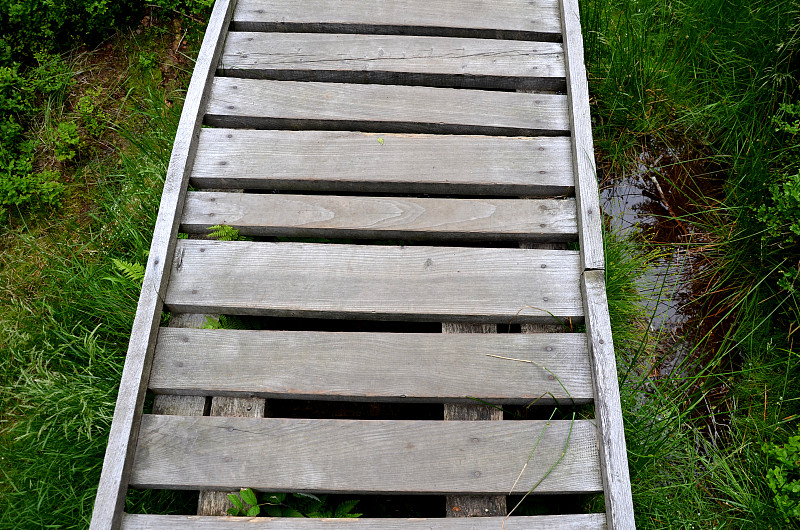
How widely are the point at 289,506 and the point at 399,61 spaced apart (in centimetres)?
249

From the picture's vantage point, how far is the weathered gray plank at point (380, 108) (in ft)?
9.83

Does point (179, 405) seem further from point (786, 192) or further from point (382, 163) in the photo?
point (786, 192)

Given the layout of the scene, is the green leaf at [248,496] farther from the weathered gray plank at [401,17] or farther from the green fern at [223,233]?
the weathered gray plank at [401,17]

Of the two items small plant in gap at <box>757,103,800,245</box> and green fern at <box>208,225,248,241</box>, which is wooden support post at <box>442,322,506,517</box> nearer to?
green fern at <box>208,225,248,241</box>

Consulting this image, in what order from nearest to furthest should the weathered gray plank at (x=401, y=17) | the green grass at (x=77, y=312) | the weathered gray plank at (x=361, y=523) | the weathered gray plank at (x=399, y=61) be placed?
the weathered gray plank at (x=361, y=523)
the green grass at (x=77, y=312)
the weathered gray plank at (x=399, y=61)
the weathered gray plank at (x=401, y=17)

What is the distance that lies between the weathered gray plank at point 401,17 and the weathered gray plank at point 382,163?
0.88 metres

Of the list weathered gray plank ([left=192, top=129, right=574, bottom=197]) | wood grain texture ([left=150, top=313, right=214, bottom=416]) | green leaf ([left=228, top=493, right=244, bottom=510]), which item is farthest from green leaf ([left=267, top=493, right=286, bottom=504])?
weathered gray plank ([left=192, top=129, right=574, bottom=197])

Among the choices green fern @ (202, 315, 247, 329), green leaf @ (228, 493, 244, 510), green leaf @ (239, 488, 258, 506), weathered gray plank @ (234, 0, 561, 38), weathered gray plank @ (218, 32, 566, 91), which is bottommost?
green leaf @ (228, 493, 244, 510)

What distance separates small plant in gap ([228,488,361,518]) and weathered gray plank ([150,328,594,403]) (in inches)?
16.2

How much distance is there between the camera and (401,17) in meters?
3.37

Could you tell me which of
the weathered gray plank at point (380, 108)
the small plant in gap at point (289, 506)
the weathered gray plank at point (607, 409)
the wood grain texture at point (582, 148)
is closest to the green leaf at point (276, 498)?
the small plant in gap at point (289, 506)

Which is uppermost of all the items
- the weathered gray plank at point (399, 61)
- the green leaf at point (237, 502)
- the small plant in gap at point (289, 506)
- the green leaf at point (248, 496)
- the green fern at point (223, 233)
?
the weathered gray plank at point (399, 61)

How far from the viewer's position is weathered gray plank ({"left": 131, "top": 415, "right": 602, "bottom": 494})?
7.06 feet

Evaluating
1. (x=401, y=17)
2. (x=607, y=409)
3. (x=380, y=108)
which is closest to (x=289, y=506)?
(x=607, y=409)
